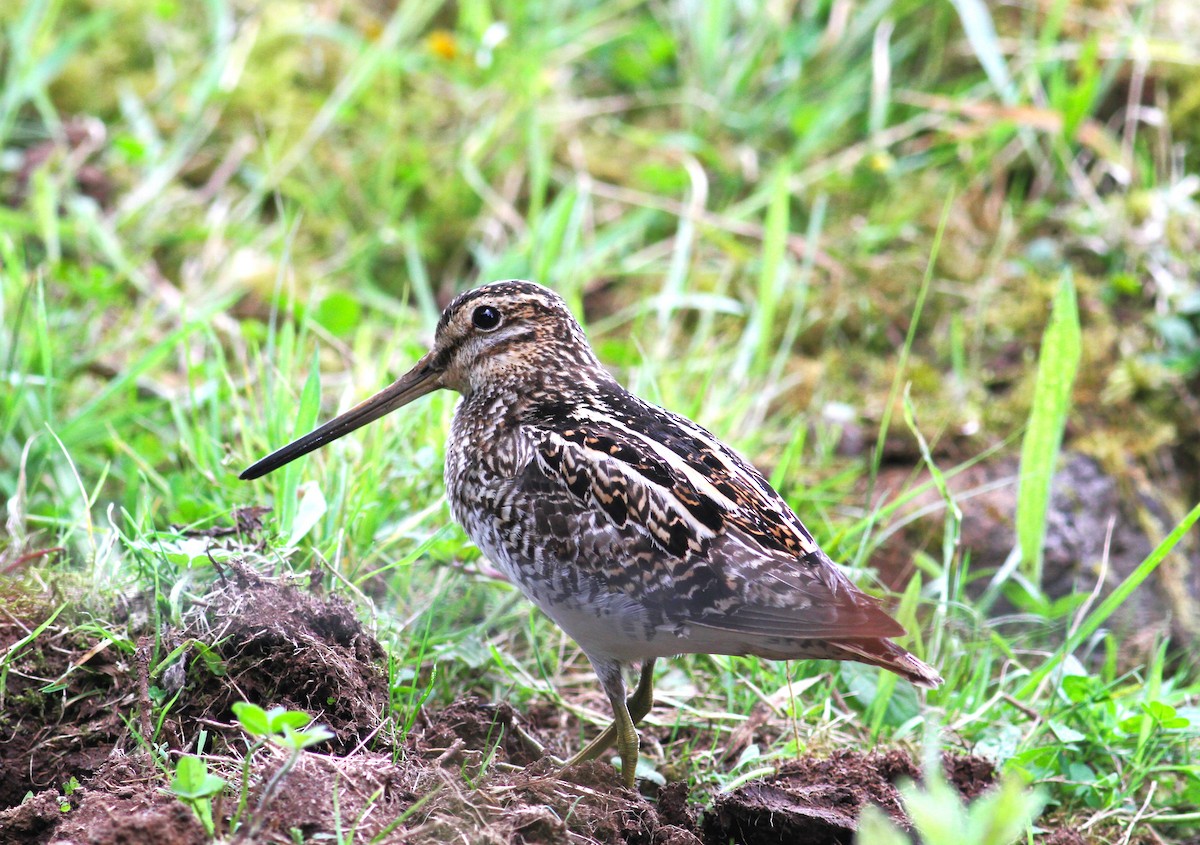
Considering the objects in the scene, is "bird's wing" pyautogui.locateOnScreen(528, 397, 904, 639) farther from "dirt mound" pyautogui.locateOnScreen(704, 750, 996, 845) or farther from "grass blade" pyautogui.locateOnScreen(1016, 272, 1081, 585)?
"grass blade" pyautogui.locateOnScreen(1016, 272, 1081, 585)

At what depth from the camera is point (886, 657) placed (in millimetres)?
2691

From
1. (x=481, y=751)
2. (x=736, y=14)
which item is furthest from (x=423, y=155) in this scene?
(x=481, y=751)

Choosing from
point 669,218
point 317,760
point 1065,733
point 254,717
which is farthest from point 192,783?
point 669,218

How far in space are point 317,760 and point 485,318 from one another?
129 centimetres

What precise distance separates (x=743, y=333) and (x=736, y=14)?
1.77 m

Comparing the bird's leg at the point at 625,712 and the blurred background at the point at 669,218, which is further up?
the blurred background at the point at 669,218

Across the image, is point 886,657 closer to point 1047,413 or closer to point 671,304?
point 1047,413

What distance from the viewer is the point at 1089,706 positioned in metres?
3.15

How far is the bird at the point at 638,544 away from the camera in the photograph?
2.71 meters

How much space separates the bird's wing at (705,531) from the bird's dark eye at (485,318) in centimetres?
46

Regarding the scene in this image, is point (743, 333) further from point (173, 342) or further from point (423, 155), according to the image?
point (173, 342)

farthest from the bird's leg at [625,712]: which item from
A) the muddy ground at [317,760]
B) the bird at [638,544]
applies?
the muddy ground at [317,760]

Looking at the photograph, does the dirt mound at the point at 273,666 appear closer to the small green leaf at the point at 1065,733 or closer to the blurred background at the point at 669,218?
the blurred background at the point at 669,218

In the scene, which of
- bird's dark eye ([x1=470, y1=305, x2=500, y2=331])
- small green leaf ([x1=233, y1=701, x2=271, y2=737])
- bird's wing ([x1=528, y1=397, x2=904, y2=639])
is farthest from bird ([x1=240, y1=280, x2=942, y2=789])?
small green leaf ([x1=233, y1=701, x2=271, y2=737])
